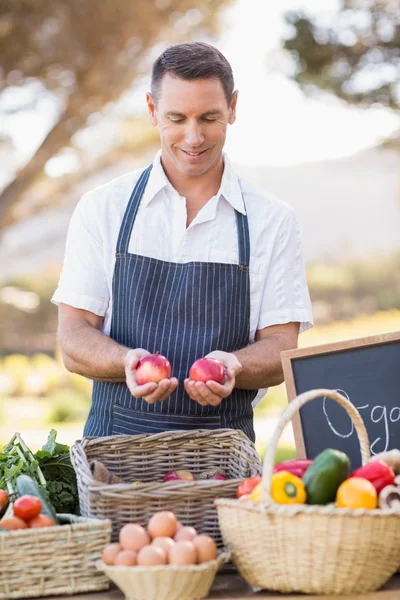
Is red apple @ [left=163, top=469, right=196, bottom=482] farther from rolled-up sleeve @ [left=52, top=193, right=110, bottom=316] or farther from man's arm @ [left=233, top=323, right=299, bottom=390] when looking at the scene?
rolled-up sleeve @ [left=52, top=193, right=110, bottom=316]

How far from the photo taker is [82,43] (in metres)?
12.0

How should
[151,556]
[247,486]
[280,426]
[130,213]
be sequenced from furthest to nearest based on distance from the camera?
[130,213], [247,486], [280,426], [151,556]

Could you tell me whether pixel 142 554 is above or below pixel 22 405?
below

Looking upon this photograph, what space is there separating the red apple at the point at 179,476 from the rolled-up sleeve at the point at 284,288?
0.72 m

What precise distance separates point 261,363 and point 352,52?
7910 millimetres

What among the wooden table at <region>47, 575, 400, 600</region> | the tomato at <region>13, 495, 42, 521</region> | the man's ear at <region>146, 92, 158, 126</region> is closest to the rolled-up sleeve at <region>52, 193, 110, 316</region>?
the man's ear at <region>146, 92, 158, 126</region>

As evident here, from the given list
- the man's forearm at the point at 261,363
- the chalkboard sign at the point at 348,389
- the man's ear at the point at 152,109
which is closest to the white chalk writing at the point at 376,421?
the chalkboard sign at the point at 348,389

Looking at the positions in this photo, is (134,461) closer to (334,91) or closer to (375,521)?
(375,521)

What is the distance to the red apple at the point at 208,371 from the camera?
2.53m

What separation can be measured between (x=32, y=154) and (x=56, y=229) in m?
3.49

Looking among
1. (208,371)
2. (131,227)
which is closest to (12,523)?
(208,371)

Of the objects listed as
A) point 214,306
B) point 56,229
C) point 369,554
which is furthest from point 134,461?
point 56,229

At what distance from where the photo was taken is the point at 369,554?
1918 mm

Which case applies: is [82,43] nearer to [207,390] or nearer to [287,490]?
[207,390]
